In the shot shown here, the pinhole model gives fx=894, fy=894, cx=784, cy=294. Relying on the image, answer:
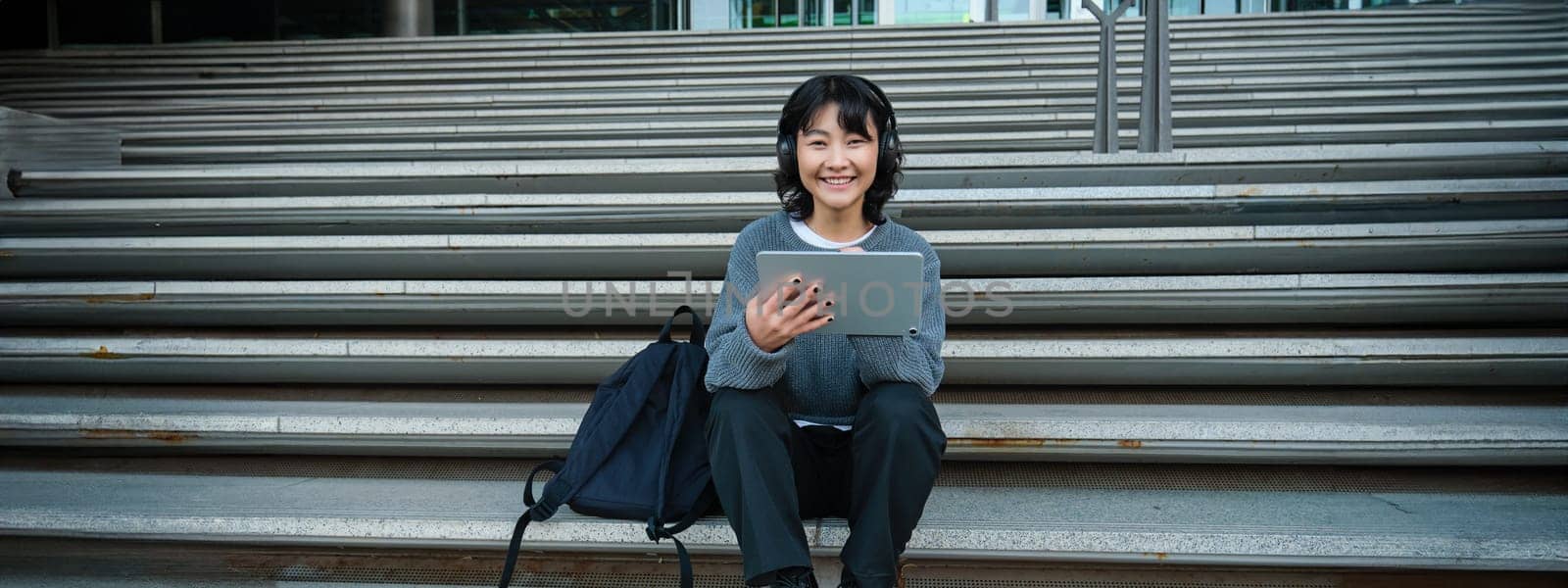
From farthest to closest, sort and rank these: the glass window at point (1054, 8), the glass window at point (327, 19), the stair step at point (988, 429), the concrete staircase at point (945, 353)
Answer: the glass window at point (1054, 8)
the glass window at point (327, 19)
the stair step at point (988, 429)
the concrete staircase at point (945, 353)

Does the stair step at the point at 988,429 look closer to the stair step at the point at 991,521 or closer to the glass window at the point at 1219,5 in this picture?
the stair step at the point at 991,521

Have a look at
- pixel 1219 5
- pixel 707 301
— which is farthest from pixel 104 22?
pixel 1219 5

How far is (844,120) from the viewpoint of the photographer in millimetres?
1430

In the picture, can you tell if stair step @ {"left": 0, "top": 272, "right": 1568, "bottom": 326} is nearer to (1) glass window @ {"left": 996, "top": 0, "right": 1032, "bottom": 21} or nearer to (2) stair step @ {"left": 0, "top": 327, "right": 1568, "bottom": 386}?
(2) stair step @ {"left": 0, "top": 327, "right": 1568, "bottom": 386}

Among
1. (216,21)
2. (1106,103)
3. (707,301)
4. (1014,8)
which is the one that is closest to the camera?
(707,301)

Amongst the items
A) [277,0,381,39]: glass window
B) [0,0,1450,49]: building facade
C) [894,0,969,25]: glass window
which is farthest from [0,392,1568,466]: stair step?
[277,0,381,39]: glass window

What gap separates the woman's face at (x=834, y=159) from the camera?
4.74ft

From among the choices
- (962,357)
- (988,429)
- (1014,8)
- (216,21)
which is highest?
(1014,8)

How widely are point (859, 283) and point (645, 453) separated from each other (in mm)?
553

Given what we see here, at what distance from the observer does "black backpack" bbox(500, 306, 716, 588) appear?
5.09ft

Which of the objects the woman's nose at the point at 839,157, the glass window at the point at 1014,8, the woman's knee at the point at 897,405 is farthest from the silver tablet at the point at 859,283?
the glass window at the point at 1014,8

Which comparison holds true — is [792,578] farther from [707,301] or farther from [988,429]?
[707,301]

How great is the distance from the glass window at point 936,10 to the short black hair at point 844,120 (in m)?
8.46

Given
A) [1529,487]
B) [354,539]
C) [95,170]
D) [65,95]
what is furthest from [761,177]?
[65,95]
